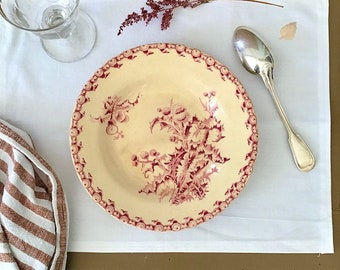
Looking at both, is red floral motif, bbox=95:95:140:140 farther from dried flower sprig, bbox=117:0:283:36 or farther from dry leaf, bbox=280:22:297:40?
dry leaf, bbox=280:22:297:40

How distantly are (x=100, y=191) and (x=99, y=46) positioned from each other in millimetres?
178

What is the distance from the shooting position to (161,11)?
75 centimetres

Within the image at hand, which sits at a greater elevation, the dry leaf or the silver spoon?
the dry leaf

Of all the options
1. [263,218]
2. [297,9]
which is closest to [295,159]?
[263,218]

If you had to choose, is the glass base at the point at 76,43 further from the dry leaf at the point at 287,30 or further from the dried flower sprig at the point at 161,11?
the dry leaf at the point at 287,30

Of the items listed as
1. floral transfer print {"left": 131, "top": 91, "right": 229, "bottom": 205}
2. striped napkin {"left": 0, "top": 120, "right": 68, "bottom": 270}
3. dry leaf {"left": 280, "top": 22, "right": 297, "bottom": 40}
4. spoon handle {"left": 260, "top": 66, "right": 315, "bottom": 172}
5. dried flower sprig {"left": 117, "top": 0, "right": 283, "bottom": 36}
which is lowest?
striped napkin {"left": 0, "top": 120, "right": 68, "bottom": 270}

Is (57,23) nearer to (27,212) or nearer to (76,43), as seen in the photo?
(76,43)

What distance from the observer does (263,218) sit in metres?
0.74

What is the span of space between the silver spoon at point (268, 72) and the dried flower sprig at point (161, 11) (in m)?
0.06

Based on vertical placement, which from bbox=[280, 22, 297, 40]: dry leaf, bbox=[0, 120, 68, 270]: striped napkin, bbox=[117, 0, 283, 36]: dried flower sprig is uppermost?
bbox=[280, 22, 297, 40]: dry leaf

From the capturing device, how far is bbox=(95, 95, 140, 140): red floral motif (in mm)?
736

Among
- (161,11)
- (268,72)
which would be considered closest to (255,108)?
(268,72)

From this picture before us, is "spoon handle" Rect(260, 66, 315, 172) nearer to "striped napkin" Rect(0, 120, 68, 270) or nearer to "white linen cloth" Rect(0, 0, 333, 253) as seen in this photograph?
"white linen cloth" Rect(0, 0, 333, 253)

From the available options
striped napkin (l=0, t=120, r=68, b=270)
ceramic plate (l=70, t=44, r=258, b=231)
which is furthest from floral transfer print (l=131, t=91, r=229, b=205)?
striped napkin (l=0, t=120, r=68, b=270)
